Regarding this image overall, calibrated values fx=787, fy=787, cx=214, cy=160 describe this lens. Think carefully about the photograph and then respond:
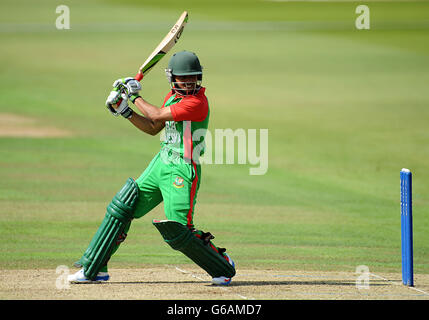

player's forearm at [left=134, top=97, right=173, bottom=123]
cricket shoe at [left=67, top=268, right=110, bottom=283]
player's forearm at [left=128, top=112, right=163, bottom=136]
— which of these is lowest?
cricket shoe at [left=67, top=268, right=110, bottom=283]

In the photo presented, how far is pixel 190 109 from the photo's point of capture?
7465mm

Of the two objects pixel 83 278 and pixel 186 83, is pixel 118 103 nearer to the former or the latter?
pixel 186 83

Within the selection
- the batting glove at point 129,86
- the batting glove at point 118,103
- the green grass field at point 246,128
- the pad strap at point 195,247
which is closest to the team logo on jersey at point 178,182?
the pad strap at point 195,247

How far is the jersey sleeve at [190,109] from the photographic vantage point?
24.4 feet

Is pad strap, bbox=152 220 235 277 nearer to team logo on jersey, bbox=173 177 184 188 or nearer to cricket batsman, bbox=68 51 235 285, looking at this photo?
cricket batsman, bbox=68 51 235 285

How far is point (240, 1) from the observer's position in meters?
53.6

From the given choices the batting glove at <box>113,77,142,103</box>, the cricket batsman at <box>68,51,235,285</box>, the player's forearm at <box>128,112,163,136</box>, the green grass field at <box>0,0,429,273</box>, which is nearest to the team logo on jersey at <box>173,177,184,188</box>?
the cricket batsman at <box>68,51,235,285</box>

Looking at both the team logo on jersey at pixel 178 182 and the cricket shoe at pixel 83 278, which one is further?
the cricket shoe at pixel 83 278

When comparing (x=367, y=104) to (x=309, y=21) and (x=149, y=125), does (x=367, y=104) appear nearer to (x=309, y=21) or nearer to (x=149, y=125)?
(x=149, y=125)

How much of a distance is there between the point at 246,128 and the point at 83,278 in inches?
490

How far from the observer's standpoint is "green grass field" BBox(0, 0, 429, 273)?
10.4 metres

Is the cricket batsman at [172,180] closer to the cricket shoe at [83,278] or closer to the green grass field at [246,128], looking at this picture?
the cricket shoe at [83,278]

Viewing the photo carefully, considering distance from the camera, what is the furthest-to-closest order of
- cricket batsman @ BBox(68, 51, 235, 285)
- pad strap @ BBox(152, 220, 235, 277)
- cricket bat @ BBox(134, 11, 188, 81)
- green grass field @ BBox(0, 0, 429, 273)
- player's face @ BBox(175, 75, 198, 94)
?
green grass field @ BBox(0, 0, 429, 273)
cricket bat @ BBox(134, 11, 188, 81)
player's face @ BBox(175, 75, 198, 94)
cricket batsman @ BBox(68, 51, 235, 285)
pad strap @ BBox(152, 220, 235, 277)
